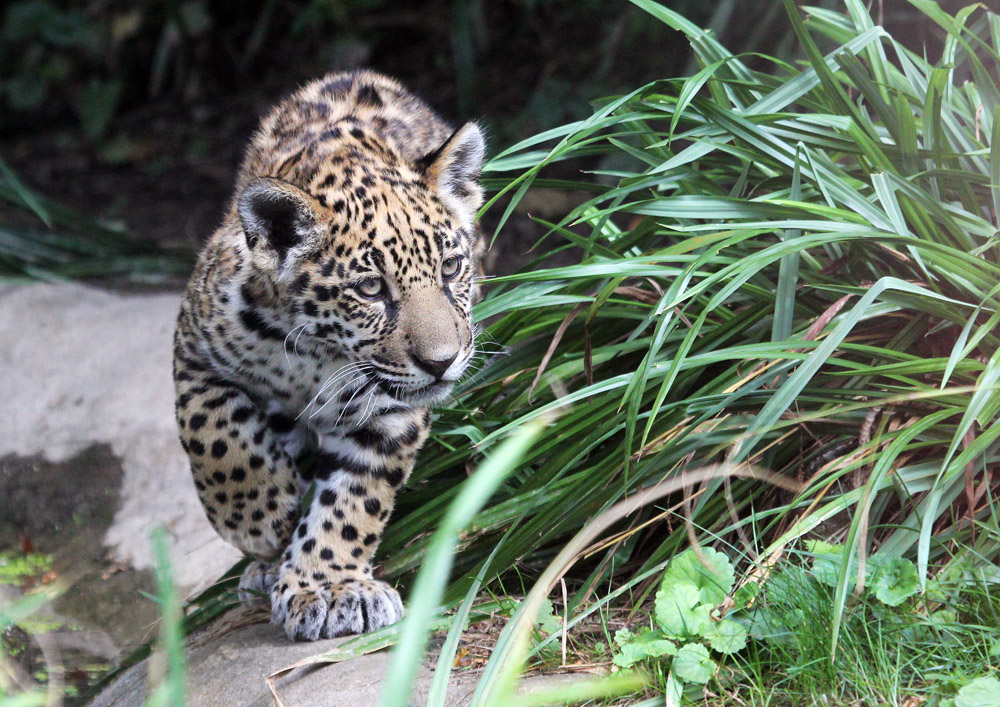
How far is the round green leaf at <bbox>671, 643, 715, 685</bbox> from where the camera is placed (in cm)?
265

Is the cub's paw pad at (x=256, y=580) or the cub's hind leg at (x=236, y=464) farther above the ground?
the cub's hind leg at (x=236, y=464)

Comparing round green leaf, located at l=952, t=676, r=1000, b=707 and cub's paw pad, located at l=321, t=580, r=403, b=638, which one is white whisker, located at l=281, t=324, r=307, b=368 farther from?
round green leaf, located at l=952, t=676, r=1000, b=707

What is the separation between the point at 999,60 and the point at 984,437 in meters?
1.46

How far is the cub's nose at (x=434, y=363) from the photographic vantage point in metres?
3.22

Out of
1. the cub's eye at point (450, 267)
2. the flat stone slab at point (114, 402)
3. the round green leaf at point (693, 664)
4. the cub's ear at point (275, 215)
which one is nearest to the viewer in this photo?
the round green leaf at point (693, 664)

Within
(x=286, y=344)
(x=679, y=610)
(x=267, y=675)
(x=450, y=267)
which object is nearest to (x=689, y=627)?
(x=679, y=610)

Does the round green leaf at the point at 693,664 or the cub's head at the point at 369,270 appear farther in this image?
the cub's head at the point at 369,270

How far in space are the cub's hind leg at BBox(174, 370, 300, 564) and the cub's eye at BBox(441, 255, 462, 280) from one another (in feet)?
2.98

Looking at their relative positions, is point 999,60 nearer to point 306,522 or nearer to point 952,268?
point 952,268

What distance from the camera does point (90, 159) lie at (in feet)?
33.8

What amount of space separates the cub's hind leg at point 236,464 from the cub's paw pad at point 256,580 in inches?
6.5

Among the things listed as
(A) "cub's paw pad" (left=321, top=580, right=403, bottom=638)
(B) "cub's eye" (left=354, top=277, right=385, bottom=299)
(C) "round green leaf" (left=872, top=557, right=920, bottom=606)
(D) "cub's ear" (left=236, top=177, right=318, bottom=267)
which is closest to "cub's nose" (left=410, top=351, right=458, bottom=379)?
(B) "cub's eye" (left=354, top=277, right=385, bottom=299)

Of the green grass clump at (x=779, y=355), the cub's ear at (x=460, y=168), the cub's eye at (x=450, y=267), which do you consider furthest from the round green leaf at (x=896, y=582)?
the cub's ear at (x=460, y=168)

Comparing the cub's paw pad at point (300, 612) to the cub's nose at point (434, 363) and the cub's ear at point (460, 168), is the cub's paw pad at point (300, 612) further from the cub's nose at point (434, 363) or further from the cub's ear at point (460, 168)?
the cub's ear at point (460, 168)
